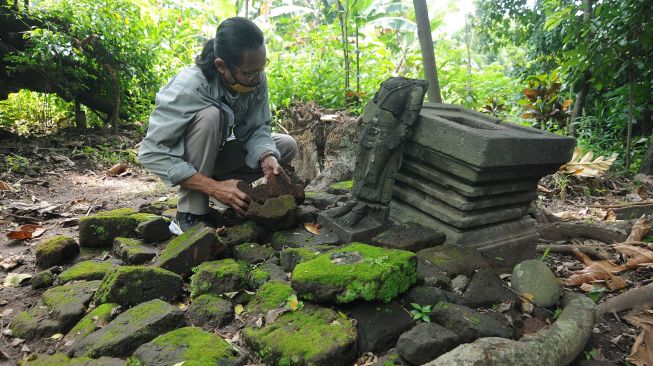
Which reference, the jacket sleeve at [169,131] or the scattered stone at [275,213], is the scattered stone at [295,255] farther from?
the jacket sleeve at [169,131]

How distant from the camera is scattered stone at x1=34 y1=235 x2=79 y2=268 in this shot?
2.66 meters

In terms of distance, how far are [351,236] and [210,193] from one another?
878 millimetres

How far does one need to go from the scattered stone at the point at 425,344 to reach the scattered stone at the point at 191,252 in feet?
3.97

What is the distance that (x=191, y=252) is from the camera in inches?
90.6

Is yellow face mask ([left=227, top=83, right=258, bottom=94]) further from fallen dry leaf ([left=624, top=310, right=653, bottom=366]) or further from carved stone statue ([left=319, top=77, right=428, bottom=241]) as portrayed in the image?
fallen dry leaf ([left=624, top=310, right=653, bottom=366])

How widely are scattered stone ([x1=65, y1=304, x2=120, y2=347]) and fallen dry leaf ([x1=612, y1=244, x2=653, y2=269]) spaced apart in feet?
9.03

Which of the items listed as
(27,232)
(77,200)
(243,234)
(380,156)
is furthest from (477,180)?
(77,200)

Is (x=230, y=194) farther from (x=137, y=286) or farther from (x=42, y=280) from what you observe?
(x=42, y=280)

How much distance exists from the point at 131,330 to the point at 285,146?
5.93 feet

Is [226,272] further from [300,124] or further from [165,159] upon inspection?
[300,124]

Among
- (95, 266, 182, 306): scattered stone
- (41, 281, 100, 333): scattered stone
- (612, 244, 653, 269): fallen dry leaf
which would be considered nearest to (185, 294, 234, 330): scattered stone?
(95, 266, 182, 306): scattered stone

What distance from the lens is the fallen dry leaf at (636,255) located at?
2447mm

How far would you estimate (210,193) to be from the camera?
2566mm

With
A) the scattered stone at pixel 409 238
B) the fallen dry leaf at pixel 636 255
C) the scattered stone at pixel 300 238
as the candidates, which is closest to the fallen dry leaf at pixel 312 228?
the scattered stone at pixel 300 238
